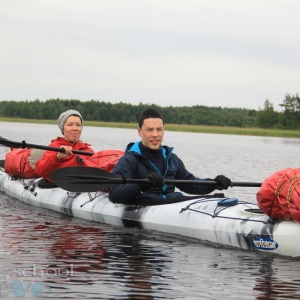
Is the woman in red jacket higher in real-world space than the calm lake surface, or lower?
higher

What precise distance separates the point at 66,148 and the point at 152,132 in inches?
94.4

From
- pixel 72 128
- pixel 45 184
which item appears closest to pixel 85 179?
pixel 72 128

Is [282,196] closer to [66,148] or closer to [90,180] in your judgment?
[90,180]

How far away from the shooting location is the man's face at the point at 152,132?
33.2ft

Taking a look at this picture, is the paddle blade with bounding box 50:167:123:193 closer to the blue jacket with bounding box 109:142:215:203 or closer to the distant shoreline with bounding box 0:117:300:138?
the blue jacket with bounding box 109:142:215:203

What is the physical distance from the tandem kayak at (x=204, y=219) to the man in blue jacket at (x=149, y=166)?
0.27 m

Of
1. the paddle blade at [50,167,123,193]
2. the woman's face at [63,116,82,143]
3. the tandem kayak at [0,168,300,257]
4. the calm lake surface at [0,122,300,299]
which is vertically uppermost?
the woman's face at [63,116,82,143]

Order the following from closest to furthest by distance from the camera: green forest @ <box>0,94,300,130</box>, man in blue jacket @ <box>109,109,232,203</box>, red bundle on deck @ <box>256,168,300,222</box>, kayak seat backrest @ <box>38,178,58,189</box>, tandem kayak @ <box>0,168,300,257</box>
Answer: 1. red bundle on deck @ <box>256,168,300,222</box>
2. tandem kayak @ <box>0,168,300,257</box>
3. man in blue jacket @ <box>109,109,232,203</box>
4. kayak seat backrest @ <box>38,178,58,189</box>
5. green forest @ <box>0,94,300,130</box>

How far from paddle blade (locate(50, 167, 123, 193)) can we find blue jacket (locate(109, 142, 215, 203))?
7.8 inches

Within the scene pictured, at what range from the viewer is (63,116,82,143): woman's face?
1260 centimetres

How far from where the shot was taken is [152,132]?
10234mm

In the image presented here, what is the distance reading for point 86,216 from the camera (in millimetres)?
11781

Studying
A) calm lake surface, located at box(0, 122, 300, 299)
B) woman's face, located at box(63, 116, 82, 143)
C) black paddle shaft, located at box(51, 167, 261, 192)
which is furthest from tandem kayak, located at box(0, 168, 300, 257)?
woman's face, located at box(63, 116, 82, 143)

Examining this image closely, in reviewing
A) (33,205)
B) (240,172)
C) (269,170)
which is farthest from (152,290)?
(269,170)
